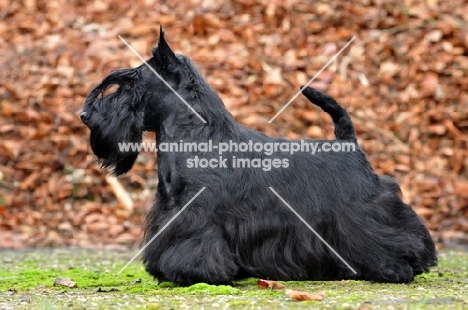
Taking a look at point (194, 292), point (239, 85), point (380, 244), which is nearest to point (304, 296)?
point (194, 292)

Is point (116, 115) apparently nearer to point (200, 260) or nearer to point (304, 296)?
point (200, 260)

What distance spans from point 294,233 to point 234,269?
0.46 m

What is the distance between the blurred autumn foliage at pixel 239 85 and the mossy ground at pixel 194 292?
2267 mm

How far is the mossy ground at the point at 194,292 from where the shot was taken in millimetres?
3395

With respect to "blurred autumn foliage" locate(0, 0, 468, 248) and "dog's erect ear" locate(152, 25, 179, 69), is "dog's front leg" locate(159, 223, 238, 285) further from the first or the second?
"blurred autumn foliage" locate(0, 0, 468, 248)

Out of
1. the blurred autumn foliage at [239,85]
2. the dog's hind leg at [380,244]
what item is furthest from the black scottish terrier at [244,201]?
the blurred autumn foliage at [239,85]

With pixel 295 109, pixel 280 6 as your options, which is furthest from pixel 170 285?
pixel 280 6

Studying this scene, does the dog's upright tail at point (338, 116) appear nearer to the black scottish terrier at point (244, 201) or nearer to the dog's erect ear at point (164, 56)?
the black scottish terrier at point (244, 201)

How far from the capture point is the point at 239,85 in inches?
330

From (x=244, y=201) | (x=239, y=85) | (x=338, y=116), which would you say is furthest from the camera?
(x=239, y=85)

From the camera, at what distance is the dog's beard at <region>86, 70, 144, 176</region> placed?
437cm

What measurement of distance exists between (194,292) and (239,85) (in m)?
4.84

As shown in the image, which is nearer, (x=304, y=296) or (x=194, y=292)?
(x=304, y=296)

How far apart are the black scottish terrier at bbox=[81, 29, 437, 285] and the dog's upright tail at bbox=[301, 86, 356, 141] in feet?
0.63
